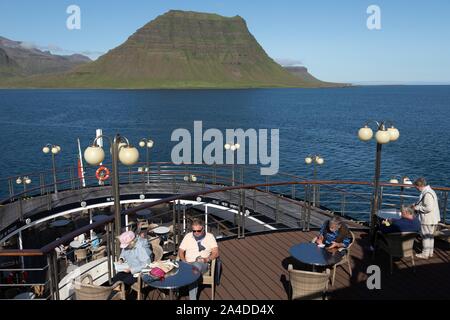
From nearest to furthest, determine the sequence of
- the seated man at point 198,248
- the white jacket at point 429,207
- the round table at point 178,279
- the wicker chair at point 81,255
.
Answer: the round table at point 178,279 < the seated man at point 198,248 < the white jacket at point 429,207 < the wicker chair at point 81,255

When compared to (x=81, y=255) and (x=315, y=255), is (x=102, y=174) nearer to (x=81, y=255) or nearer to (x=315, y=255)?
(x=81, y=255)

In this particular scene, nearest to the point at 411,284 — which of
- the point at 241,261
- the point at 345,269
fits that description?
the point at 345,269

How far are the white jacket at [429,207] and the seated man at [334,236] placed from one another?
1.93m

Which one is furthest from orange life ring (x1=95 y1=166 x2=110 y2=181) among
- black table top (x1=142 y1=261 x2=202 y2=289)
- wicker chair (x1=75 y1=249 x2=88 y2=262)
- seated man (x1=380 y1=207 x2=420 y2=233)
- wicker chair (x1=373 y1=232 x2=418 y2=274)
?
wicker chair (x1=373 y1=232 x2=418 y2=274)

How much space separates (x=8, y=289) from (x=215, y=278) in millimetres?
9278

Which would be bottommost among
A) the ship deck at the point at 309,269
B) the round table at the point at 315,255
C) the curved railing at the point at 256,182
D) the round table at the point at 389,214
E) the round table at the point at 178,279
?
→ the curved railing at the point at 256,182

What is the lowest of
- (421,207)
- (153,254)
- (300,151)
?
(300,151)

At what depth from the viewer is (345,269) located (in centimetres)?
731

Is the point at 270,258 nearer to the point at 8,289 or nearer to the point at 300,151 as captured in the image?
the point at 8,289

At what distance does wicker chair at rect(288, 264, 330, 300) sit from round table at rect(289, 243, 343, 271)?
0.78m

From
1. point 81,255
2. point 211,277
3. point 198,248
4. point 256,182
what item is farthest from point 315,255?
point 256,182

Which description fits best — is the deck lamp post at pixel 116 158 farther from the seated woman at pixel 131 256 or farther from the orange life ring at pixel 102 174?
the orange life ring at pixel 102 174

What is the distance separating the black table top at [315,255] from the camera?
21.0ft

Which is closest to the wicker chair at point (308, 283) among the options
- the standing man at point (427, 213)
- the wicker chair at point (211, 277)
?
the wicker chair at point (211, 277)
